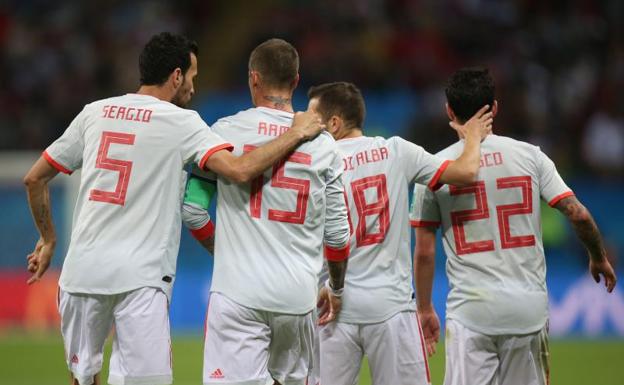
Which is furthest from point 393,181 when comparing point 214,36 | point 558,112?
point 214,36

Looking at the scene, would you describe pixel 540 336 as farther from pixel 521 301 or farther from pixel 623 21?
pixel 623 21

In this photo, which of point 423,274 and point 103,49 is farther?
point 103,49

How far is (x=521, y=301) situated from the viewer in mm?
6012

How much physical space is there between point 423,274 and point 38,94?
11.6m

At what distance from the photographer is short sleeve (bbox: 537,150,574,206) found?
6.09 meters

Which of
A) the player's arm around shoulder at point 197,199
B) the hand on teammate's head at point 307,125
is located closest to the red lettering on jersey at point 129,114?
the player's arm around shoulder at point 197,199

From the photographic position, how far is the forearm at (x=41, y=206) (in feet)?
19.6

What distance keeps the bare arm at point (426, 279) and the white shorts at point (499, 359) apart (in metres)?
0.36

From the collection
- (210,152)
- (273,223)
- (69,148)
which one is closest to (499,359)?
(273,223)

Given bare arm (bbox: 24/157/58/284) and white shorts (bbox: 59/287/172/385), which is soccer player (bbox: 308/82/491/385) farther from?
bare arm (bbox: 24/157/58/284)

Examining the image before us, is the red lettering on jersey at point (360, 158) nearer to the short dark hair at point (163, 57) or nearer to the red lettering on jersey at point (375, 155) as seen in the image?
the red lettering on jersey at point (375, 155)

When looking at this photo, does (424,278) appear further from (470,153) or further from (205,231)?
(205,231)

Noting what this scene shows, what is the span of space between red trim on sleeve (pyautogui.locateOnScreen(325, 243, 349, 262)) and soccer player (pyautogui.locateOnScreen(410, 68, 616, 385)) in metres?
0.66

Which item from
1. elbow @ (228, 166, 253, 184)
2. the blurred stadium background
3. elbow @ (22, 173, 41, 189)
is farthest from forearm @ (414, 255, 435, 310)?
the blurred stadium background
